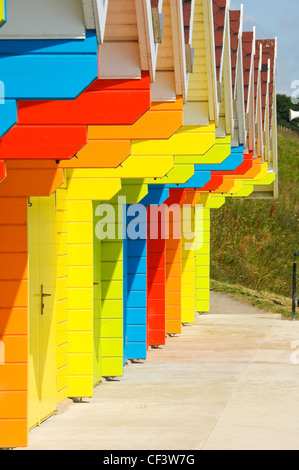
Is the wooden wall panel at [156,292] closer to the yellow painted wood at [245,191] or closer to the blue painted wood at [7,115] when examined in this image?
the yellow painted wood at [245,191]

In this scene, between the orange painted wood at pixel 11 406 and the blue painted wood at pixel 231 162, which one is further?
the blue painted wood at pixel 231 162

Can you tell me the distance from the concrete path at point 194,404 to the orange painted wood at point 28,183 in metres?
1.98

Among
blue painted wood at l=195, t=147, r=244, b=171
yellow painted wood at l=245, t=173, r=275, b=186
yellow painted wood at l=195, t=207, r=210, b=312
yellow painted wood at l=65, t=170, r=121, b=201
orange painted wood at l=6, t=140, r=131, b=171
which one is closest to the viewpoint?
orange painted wood at l=6, t=140, r=131, b=171

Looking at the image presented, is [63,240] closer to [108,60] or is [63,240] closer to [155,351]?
[108,60]

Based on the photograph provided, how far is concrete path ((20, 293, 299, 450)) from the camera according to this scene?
947 cm

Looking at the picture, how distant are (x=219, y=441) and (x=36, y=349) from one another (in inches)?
72.8

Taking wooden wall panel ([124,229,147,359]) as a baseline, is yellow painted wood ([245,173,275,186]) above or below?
above

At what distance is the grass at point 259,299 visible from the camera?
27.4 meters

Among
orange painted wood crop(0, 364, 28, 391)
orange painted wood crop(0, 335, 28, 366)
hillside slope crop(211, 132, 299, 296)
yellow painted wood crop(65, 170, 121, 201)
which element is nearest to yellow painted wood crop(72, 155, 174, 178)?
yellow painted wood crop(65, 170, 121, 201)

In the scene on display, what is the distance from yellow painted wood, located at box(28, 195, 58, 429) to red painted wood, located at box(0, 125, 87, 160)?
2271 mm

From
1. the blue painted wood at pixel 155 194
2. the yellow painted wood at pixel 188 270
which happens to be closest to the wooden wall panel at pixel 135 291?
the blue painted wood at pixel 155 194

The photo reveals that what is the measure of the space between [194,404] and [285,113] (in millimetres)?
58343

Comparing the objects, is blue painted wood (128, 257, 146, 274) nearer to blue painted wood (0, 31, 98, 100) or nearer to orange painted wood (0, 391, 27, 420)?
orange painted wood (0, 391, 27, 420)

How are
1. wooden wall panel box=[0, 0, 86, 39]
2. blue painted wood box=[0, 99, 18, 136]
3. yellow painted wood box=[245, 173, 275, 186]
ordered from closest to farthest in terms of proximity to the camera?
wooden wall panel box=[0, 0, 86, 39], blue painted wood box=[0, 99, 18, 136], yellow painted wood box=[245, 173, 275, 186]
